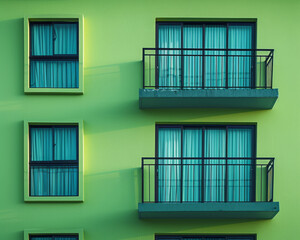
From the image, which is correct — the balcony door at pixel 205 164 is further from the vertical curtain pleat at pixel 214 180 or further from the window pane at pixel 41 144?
the window pane at pixel 41 144

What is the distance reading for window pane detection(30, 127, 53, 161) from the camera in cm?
1242

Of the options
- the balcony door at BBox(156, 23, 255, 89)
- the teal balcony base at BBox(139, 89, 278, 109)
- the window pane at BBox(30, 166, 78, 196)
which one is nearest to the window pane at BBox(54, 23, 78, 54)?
the balcony door at BBox(156, 23, 255, 89)

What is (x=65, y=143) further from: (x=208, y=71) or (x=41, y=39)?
(x=208, y=71)

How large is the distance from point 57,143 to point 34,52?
267 centimetres

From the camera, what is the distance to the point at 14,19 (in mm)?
12609

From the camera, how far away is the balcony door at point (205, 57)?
12570 millimetres

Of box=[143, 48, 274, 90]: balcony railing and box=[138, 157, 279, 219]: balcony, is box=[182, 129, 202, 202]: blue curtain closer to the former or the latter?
box=[138, 157, 279, 219]: balcony

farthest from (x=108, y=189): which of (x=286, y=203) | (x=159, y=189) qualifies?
(x=286, y=203)

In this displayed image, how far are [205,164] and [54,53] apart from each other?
17.3 ft

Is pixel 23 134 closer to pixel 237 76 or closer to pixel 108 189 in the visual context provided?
A: pixel 108 189

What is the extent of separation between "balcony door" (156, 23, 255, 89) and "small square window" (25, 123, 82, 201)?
9.65 feet

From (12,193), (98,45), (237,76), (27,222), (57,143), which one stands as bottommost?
(27,222)

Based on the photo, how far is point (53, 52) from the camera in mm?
12664

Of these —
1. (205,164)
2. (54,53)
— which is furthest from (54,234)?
(54,53)
